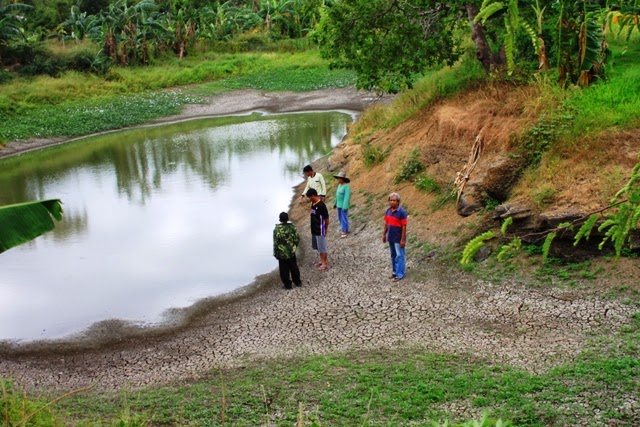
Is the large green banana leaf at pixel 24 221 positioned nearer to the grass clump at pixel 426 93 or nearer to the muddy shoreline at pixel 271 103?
the grass clump at pixel 426 93

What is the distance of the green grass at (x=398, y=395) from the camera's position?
7469 millimetres

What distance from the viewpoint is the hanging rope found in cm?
1394

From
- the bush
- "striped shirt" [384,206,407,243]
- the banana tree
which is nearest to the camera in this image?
"striped shirt" [384,206,407,243]

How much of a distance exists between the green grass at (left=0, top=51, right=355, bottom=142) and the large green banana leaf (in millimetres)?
26981

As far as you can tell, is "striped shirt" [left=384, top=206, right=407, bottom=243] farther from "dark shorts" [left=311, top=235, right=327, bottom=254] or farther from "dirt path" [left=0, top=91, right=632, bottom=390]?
"dark shorts" [left=311, top=235, right=327, bottom=254]

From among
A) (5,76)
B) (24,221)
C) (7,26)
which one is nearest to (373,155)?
(24,221)

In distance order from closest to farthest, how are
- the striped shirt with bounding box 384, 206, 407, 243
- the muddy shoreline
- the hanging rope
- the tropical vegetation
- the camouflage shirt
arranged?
the tropical vegetation → the striped shirt with bounding box 384, 206, 407, 243 → the camouflage shirt → the hanging rope → the muddy shoreline

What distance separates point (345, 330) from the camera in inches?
411

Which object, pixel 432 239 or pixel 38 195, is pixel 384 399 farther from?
pixel 38 195

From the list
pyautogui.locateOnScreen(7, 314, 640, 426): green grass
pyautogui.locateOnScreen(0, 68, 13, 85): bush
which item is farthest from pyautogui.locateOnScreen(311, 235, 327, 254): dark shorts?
pyautogui.locateOnScreen(0, 68, 13, 85): bush

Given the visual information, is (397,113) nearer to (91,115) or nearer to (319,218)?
(319,218)

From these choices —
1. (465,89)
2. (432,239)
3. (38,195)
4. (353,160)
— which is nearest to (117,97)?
(38,195)

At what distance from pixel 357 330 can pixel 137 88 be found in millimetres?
34602

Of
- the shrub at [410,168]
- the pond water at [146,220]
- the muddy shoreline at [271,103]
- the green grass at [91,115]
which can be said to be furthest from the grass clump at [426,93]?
the green grass at [91,115]
